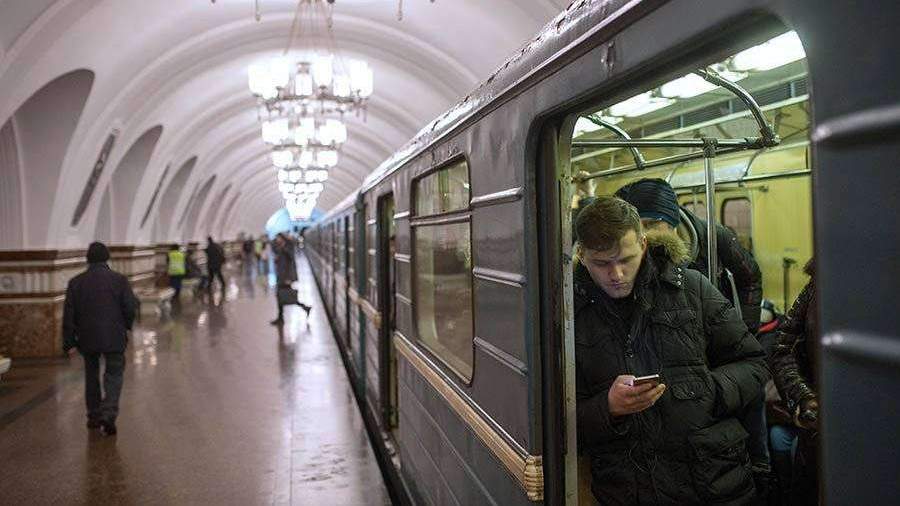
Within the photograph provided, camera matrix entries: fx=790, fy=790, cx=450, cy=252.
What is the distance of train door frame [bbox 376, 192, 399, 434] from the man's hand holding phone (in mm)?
4227

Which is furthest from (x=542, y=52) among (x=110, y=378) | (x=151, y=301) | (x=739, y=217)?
(x=151, y=301)

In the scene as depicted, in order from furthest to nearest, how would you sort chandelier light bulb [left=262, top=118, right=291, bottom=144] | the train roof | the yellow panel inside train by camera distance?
chandelier light bulb [left=262, top=118, right=291, bottom=144]
the yellow panel inside train
the train roof

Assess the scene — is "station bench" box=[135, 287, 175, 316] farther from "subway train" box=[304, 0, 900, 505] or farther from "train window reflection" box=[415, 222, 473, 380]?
"train window reflection" box=[415, 222, 473, 380]

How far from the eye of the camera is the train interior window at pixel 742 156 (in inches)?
175

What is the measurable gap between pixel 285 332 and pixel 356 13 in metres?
6.03

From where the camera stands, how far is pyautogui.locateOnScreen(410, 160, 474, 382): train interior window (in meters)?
3.52

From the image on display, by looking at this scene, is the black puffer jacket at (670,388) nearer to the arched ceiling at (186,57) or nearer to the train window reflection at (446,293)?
the train window reflection at (446,293)

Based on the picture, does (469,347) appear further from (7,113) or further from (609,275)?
(7,113)

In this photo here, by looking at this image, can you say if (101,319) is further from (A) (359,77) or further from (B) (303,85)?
(B) (303,85)

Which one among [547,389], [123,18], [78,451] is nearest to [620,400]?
[547,389]

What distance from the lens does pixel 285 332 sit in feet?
48.7

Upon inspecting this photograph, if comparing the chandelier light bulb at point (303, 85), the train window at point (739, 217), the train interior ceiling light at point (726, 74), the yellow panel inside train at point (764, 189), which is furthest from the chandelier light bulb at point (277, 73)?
the train interior ceiling light at point (726, 74)

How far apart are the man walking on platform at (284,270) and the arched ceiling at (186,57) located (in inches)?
139

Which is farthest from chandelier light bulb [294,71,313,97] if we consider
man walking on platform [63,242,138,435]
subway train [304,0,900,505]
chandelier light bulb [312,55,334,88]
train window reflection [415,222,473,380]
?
train window reflection [415,222,473,380]
